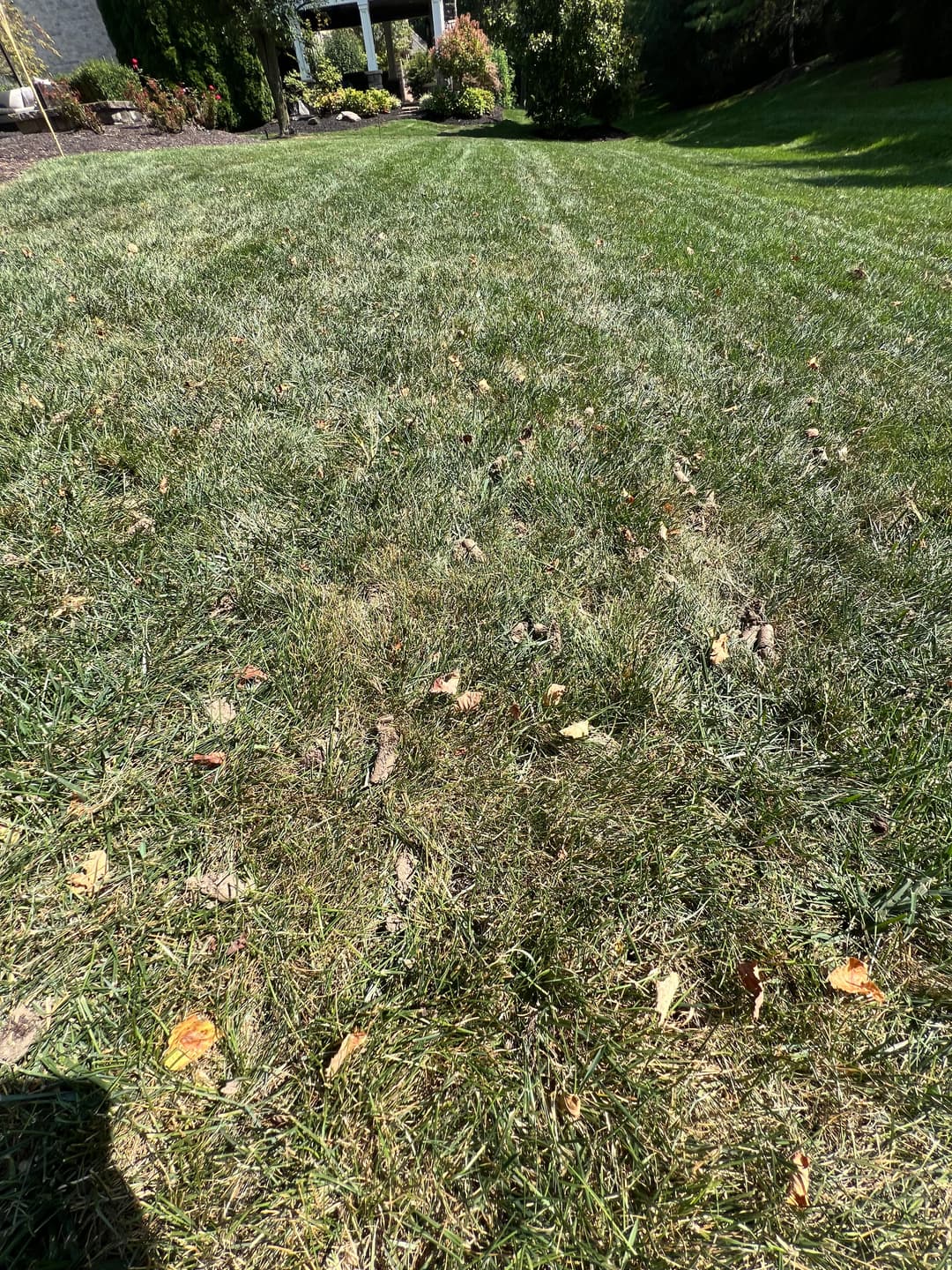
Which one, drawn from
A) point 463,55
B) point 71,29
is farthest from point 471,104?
point 71,29

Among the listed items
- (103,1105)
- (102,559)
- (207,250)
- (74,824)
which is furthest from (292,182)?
(103,1105)

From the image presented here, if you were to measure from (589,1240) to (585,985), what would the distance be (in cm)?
40

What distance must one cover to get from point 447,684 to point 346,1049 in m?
1.01

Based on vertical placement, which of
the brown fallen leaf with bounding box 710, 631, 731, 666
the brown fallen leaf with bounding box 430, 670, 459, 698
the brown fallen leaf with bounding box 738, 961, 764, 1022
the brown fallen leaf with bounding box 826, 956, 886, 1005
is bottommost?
the brown fallen leaf with bounding box 826, 956, 886, 1005

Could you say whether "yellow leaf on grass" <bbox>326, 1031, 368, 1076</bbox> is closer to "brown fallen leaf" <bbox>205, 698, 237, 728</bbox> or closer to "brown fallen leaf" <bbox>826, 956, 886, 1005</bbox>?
"brown fallen leaf" <bbox>205, 698, 237, 728</bbox>

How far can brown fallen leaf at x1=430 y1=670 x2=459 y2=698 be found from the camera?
1852 mm

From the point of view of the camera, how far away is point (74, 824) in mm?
1459

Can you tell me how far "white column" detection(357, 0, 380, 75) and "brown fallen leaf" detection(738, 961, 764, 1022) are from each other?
34.9 metres

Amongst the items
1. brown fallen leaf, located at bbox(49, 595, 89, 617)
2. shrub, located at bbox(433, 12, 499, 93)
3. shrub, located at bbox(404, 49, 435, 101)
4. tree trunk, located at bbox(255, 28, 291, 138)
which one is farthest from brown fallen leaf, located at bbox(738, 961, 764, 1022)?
shrub, located at bbox(404, 49, 435, 101)

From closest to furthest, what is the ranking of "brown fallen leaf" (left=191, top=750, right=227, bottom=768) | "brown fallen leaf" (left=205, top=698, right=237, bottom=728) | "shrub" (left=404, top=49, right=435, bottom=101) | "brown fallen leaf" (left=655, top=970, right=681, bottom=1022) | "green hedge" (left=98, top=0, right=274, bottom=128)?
1. "brown fallen leaf" (left=655, top=970, right=681, bottom=1022)
2. "brown fallen leaf" (left=191, top=750, right=227, bottom=768)
3. "brown fallen leaf" (left=205, top=698, right=237, bottom=728)
4. "green hedge" (left=98, top=0, right=274, bottom=128)
5. "shrub" (left=404, top=49, right=435, bottom=101)

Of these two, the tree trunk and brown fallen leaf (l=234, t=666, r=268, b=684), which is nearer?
brown fallen leaf (l=234, t=666, r=268, b=684)

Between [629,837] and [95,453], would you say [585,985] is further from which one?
[95,453]

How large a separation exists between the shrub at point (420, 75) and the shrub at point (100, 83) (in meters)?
15.0

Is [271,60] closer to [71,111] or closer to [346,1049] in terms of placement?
[71,111]
